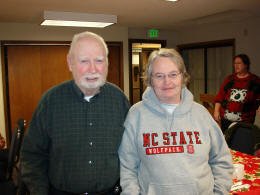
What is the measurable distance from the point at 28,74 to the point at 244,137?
3.87 metres

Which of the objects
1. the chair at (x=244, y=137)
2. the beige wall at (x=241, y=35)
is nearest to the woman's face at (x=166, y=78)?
the chair at (x=244, y=137)

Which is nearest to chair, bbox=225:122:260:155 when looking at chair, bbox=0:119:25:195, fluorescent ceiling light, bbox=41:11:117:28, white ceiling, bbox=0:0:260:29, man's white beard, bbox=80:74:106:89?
man's white beard, bbox=80:74:106:89

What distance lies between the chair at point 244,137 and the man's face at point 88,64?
1.54 m

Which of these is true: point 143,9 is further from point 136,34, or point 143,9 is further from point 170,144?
point 170,144

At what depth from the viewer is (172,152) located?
54.2 inches

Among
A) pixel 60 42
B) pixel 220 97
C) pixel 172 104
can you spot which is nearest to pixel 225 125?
pixel 220 97

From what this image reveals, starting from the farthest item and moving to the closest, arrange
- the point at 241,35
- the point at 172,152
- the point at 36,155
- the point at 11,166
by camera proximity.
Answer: the point at 241,35, the point at 11,166, the point at 36,155, the point at 172,152

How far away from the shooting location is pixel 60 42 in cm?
520

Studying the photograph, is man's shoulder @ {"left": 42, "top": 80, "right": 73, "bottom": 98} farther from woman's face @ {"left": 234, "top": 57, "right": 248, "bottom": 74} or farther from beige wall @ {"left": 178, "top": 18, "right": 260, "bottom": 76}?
beige wall @ {"left": 178, "top": 18, "right": 260, "bottom": 76}

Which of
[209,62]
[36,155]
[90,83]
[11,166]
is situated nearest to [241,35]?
[209,62]

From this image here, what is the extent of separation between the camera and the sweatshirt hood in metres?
1.46

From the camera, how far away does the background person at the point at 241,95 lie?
3.43 meters

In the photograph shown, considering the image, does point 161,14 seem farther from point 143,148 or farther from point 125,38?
point 143,148

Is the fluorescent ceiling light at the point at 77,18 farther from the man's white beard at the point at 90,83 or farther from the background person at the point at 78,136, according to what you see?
the man's white beard at the point at 90,83
